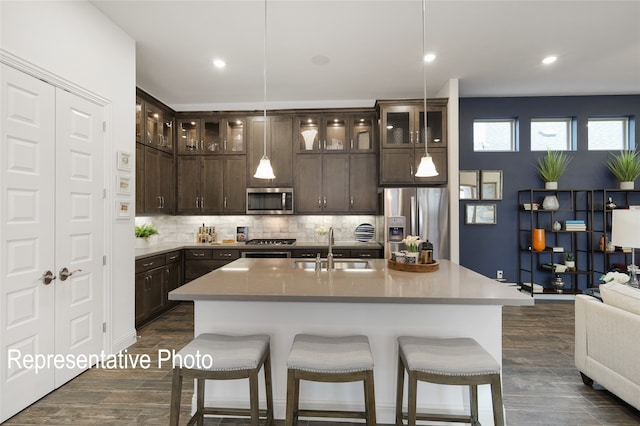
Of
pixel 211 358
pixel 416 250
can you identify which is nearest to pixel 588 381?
pixel 416 250

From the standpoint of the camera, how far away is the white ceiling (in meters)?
2.90

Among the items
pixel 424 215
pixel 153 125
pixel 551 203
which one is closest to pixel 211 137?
pixel 153 125

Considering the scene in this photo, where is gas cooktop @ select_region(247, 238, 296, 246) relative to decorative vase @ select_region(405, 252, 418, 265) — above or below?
below

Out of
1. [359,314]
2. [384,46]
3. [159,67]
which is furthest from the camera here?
[159,67]

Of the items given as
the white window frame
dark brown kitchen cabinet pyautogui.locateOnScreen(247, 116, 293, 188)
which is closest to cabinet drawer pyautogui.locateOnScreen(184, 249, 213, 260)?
dark brown kitchen cabinet pyautogui.locateOnScreen(247, 116, 293, 188)

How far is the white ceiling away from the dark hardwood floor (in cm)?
314

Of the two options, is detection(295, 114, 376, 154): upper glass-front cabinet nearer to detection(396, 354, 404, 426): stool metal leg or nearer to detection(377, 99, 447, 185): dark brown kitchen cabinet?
detection(377, 99, 447, 185): dark brown kitchen cabinet

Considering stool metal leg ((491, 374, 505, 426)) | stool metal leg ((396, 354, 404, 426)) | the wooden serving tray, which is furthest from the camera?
the wooden serving tray

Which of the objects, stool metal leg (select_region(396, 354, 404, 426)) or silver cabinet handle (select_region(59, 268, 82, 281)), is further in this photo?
silver cabinet handle (select_region(59, 268, 82, 281))

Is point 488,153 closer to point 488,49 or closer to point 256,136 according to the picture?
point 488,49

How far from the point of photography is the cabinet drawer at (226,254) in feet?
15.8

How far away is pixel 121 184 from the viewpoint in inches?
123

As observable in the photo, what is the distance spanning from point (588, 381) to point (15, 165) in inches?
174

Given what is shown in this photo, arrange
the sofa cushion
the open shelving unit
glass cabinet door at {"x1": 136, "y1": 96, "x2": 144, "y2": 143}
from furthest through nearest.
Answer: the open shelving unit → glass cabinet door at {"x1": 136, "y1": 96, "x2": 144, "y2": 143} → the sofa cushion
